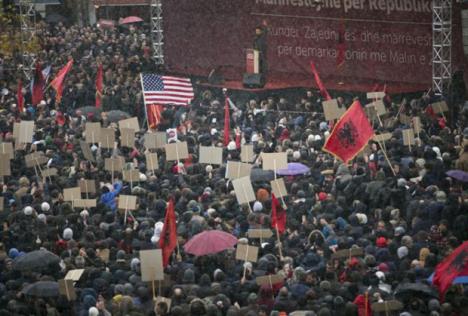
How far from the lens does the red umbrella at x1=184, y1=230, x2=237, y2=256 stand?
68.8 ft

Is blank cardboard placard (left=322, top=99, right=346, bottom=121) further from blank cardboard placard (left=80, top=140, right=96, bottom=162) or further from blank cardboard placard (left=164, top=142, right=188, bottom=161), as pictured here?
blank cardboard placard (left=80, top=140, right=96, bottom=162)

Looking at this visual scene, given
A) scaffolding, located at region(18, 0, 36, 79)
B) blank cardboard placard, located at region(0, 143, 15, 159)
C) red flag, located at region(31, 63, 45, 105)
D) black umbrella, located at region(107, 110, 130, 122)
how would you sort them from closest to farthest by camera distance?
blank cardboard placard, located at region(0, 143, 15, 159)
black umbrella, located at region(107, 110, 130, 122)
red flag, located at region(31, 63, 45, 105)
scaffolding, located at region(18, 0, 36, 79)

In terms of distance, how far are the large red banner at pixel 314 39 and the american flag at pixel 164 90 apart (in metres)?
5.79

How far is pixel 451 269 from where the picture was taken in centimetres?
1834

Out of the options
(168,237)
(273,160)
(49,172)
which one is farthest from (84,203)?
(273,160)

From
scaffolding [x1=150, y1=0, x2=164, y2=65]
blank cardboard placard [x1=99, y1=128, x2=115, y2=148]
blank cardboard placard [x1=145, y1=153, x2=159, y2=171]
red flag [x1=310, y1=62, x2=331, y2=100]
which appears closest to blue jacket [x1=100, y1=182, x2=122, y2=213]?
blank cardboard placard [x1=145, y1=153, x2=159, y2=171]

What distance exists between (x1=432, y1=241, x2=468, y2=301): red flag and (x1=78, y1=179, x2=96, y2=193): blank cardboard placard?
8645 millimetres

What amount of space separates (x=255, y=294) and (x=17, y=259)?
4257 millimetres

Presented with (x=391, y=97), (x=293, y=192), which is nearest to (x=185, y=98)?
(x=391, y=97)

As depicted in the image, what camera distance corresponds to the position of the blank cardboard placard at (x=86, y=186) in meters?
25.4

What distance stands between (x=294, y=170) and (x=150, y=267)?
677cm

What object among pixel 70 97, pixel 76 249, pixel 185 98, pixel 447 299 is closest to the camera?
pixel 447 299

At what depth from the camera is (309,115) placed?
3416cm

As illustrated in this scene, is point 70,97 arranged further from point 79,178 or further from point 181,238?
point 181,238
